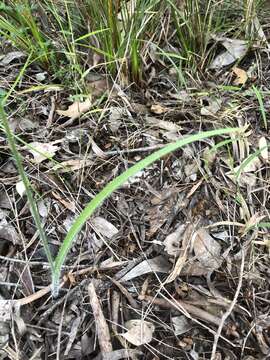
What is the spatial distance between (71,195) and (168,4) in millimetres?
602

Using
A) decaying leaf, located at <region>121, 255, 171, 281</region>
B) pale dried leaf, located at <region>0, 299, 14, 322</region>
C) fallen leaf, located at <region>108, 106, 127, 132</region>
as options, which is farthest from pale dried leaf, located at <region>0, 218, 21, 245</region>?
fallen leaf, located at <region>108, 106, 127, 132</region>

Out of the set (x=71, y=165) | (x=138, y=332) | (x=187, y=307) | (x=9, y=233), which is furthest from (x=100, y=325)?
(x=71, y=165)

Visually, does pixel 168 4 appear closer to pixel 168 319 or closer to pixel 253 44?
pixel 253 44

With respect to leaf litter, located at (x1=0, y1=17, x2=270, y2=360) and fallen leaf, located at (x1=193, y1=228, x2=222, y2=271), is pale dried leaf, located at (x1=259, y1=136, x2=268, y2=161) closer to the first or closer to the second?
leaf litter, located at (x1=0, y1=17, x2=270, y2=360)

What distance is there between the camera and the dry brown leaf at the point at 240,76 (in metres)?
1.28

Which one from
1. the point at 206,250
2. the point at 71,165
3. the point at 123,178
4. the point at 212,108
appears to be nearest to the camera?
the point at 123,178

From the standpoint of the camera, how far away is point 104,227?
1017 millimetres

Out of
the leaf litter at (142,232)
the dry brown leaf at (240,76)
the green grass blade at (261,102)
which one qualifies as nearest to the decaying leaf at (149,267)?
the leaf litter at (142,232)

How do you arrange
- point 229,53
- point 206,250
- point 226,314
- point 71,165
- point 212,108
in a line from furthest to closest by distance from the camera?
point 229,53, point 212,108, point 71,165, point 206,250, point 226,314

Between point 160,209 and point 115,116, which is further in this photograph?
point 115,116

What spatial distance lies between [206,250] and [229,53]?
0.65 meters

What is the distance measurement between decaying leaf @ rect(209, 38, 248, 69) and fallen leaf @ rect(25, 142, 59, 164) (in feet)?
1.77

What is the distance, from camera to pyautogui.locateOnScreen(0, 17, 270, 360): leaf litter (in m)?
0.90

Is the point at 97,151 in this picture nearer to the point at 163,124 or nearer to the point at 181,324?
the point at 163,124
